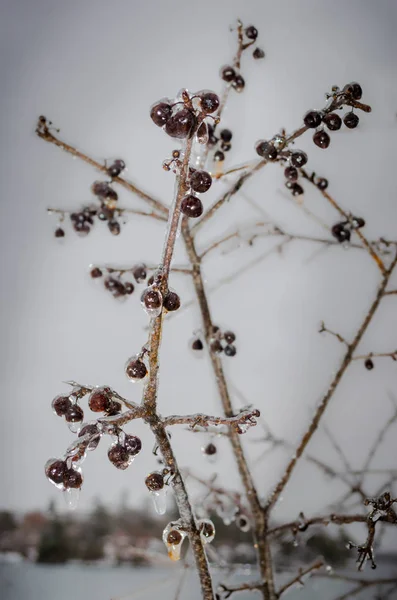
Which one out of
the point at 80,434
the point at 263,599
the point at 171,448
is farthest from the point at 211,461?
the point at 80,434

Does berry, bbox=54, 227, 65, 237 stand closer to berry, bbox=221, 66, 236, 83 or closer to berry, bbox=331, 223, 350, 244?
berry, bbox=221, 66, 236, 83

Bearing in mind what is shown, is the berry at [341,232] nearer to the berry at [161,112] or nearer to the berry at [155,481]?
the berry at [161,112]

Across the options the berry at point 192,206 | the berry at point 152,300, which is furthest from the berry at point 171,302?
Result: the berry at point 192,206

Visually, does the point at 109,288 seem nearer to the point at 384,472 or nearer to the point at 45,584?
the point at 384,472

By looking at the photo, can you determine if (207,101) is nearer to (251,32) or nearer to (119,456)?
(119,456)

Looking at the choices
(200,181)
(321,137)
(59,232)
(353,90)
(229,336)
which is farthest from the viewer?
(59,232)

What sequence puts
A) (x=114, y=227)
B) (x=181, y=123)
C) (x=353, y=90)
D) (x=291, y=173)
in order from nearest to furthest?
(x=181, y=123) → (x=353, y=90) → (x=291, y=173) → (x=114, y=227)

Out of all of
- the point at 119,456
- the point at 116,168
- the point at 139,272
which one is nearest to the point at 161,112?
the point at 119,456
